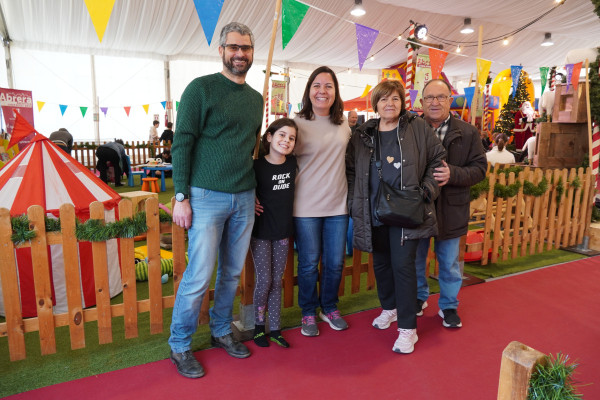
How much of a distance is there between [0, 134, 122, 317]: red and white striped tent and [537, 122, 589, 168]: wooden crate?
18.2ft

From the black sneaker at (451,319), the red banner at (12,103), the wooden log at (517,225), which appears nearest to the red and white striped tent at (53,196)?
the black sneaker at (451,319)

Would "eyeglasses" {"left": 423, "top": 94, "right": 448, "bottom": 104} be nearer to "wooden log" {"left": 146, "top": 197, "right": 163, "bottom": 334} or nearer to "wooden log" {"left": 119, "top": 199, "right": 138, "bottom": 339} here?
"wooden log" {"left": 146, "top": 197, "right": 163, "bottom": 334}

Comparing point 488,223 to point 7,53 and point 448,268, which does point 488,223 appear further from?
point 7,53

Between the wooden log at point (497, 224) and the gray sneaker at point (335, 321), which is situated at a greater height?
the wooden log at point (497, 224)

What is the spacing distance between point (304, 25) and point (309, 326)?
13.1 meters

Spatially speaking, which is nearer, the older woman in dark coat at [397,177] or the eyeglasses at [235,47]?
the eyeglasses at [235,47]

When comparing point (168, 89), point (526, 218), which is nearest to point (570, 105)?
point (526, 218)

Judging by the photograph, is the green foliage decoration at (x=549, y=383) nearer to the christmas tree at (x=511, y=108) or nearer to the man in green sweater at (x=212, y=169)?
the man in green sweater at (x=212, y=169)

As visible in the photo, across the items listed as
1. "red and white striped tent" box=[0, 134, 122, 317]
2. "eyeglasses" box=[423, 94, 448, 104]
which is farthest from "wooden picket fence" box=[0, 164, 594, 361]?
"eyeglasses" box=[423, 94, 448, 104]

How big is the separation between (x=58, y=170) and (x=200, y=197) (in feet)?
5.08

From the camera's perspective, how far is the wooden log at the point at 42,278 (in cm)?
229

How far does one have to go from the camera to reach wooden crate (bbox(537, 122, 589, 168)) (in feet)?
18.9

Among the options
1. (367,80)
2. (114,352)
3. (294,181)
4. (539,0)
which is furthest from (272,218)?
(367,80)

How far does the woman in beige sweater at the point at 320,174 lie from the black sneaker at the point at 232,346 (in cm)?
59
